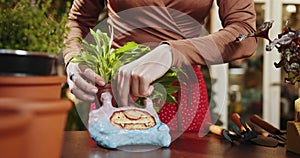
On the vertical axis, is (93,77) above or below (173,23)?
below

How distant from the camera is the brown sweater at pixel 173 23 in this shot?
48.0 inches

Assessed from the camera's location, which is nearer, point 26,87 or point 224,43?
point 26,87

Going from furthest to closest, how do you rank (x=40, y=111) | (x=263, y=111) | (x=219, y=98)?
(x=263, y=111) → (x=219, y=98) → (x=40, y=111)

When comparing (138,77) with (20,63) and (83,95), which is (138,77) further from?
(20,63)

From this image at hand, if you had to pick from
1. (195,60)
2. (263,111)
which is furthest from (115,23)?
(263,111)

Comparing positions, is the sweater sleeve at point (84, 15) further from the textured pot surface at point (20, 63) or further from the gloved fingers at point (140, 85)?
the textured pot surface at point (20, 63)

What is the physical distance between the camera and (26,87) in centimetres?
60

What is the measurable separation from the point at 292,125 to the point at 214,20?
10.5 ft

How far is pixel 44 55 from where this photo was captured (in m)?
0.65

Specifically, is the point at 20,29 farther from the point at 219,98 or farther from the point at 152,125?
the point at 219,98

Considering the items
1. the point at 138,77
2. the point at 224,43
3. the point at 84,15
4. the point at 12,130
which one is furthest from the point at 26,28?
the point at 84,15

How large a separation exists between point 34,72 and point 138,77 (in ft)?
1.23

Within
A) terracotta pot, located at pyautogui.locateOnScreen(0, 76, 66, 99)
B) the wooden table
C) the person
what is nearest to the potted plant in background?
terracotta pot, located at pyautogui.locateOnScreen(0, 76, 66, 99)

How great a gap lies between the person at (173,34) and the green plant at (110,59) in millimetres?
25
